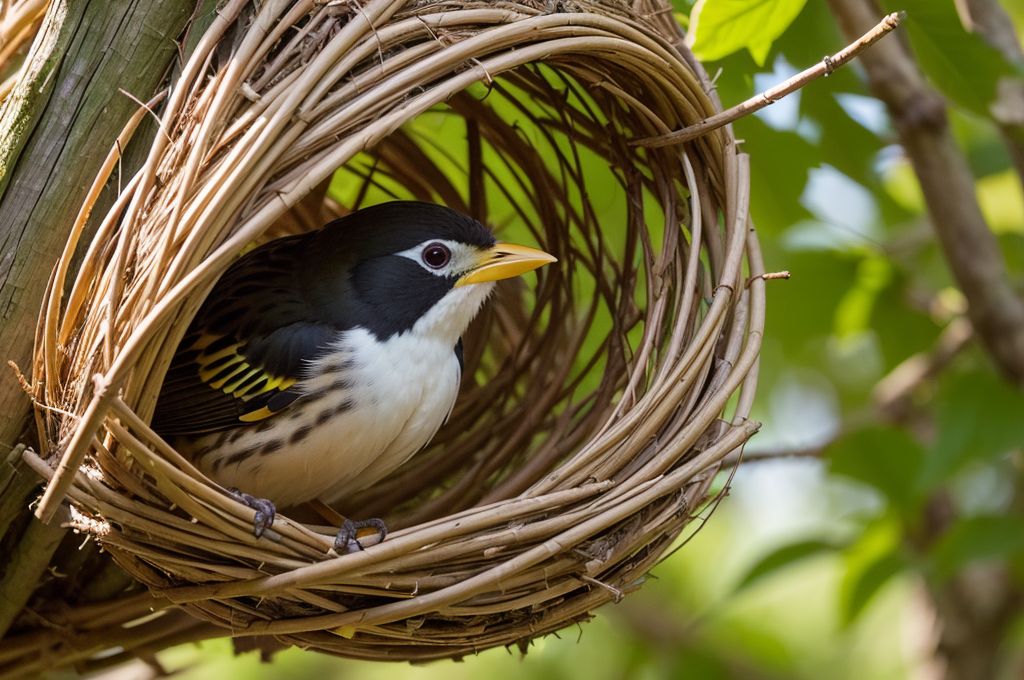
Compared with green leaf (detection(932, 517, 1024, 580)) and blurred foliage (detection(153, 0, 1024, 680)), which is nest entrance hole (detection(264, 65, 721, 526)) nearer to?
blurred foliage (detection(153, 0, 1024, 680))

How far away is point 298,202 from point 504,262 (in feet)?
1.60

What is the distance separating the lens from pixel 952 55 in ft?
7.30

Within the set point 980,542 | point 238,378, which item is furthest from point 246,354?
point 980,542

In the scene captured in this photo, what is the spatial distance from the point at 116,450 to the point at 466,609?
65 centimetres

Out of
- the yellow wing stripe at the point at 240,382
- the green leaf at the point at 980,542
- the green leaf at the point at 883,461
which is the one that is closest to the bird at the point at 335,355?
the yellow wing stripe at the point at 240,382

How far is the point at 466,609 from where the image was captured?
172cm

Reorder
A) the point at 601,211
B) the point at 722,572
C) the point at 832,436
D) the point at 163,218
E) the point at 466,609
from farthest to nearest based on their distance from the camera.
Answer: the point at 722,572 < the point at 832,436 < the point at 601,211 < the point at 466,609 < the point at 163,218

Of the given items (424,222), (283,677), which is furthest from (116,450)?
(283,677)

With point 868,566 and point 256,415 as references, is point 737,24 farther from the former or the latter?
point 868,566

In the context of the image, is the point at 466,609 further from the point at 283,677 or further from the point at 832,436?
the point at 283,677

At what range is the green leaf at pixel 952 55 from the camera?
7.05 ft

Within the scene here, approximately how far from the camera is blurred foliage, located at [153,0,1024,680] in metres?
2.36

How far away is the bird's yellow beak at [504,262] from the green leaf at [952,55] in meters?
0.98

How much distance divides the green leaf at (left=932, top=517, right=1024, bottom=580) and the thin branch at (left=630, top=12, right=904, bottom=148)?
1.52 m
